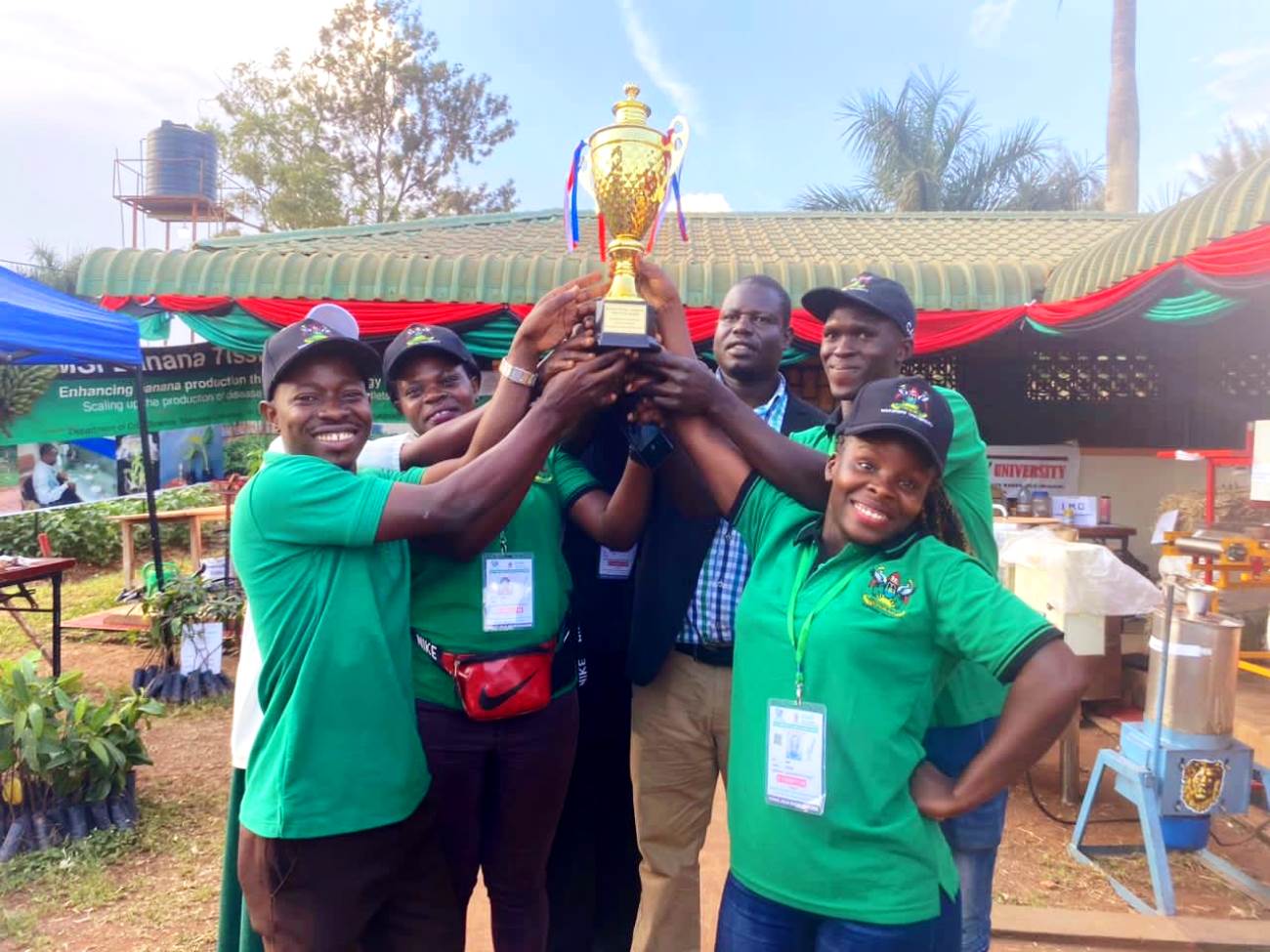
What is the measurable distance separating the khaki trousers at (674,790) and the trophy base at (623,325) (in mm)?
875

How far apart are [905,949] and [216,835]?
12.1 ft

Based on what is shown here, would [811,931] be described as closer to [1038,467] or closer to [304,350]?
[304,350]

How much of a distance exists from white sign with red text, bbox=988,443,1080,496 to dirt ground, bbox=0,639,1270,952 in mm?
2952

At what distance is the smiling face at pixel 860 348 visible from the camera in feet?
6.93

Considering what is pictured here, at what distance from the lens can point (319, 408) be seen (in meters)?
1.79

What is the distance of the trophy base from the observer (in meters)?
1.91

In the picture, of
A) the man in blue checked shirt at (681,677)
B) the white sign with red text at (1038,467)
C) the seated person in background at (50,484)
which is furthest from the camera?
the seated person in background at (50,484)

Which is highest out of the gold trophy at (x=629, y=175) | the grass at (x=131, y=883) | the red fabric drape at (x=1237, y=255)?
the red fabric drape at (x=1237, y=255)

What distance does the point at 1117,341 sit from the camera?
6.63 meters

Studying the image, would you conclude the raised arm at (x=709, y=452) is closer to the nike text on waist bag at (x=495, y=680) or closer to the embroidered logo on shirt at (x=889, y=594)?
the embroidered logo on shirt at (x=889, y=594)

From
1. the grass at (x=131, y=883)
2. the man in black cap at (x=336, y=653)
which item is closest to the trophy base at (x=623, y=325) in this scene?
the man in black cap at (x=336, y=653)

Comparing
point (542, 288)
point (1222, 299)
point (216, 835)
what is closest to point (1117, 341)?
point (1222, 299)

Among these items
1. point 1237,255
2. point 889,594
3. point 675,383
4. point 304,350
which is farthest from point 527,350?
point 1237,255

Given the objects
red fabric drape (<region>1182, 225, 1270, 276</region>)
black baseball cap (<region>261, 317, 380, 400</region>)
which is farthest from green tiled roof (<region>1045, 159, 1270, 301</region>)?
black baseball cap (<region>261, 317, 380, 400</region>)
